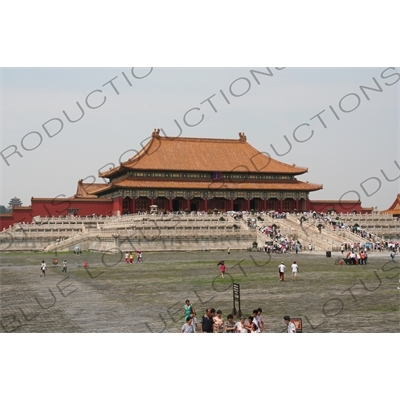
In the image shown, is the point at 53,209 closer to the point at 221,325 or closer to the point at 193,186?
the point at 193,186

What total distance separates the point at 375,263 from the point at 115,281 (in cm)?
1305

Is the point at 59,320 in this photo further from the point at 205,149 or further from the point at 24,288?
the point at 205,149

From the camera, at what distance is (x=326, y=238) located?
40.1 metres

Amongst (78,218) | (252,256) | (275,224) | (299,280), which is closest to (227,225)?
(275,224)

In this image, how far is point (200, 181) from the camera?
202ft

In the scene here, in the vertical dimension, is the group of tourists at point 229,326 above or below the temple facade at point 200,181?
below

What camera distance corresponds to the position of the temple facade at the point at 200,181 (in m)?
59.2

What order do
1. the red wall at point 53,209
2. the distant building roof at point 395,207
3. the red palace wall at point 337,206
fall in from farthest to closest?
the distant building roof at point 395,207 → the red palace wall at point 337,206 → the red wall at point 53,209

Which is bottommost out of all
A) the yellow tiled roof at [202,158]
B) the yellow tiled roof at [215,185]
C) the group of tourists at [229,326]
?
the group of tourists at [229,326]

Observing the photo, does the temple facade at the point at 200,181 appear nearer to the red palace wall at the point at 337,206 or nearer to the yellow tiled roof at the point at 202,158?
the yellow tiled roof at the point at 202,158

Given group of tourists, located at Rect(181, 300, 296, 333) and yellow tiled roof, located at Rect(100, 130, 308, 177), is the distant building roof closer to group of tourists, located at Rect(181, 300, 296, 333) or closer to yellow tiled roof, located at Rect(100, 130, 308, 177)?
yellow tiled roof, located at Rect(100, 130, 308, 177)

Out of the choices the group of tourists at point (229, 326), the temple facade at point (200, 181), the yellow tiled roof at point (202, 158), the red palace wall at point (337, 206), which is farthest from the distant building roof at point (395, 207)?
the group of tourists at point (229, 326)

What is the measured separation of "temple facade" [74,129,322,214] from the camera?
59156 millimetres

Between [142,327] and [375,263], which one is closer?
[142,327]
